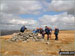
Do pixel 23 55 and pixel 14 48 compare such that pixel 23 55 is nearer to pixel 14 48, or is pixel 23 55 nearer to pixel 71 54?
pixel 14 48

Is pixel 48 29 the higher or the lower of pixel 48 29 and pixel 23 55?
the higher

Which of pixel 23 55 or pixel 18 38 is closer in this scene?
pixel 23 55

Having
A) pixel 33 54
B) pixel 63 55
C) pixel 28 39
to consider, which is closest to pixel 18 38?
pixel 28 39

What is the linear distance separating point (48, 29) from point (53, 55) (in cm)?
899

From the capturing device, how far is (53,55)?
46.6ft

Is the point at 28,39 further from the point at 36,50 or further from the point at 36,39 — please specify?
the point at 36,50

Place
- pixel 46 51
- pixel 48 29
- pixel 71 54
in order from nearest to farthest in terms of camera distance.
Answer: pixel 71 54
pixel 46 51
pixel 48 29

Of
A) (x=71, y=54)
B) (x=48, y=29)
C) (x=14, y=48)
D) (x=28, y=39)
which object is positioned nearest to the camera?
(x=71, y=54)

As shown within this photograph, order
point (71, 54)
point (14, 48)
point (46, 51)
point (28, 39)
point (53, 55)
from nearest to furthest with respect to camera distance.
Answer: point (71, 54) < point (53, 55) < point (46, 51) < point (14, 48) < point (28, 39)

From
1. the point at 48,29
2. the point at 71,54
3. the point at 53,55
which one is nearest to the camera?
the point at 71,54

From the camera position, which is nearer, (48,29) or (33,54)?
(33,54)

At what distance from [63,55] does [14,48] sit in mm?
6394

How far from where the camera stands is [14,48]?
16.9 m

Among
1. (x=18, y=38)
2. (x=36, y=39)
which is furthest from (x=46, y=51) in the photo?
(x=18, y=38)
